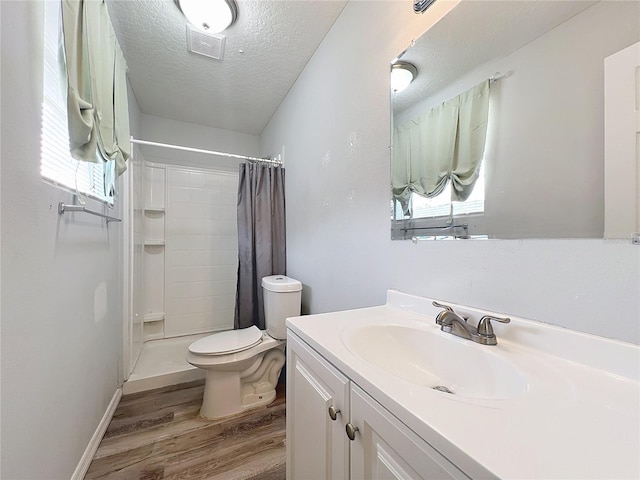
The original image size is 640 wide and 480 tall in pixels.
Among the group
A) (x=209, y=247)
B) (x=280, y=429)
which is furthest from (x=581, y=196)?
(x=209, y=247)

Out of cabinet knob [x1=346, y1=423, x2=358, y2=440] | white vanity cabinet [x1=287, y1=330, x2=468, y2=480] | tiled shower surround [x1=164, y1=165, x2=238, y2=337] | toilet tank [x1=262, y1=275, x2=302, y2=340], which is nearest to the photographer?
white vanity cabinet [x1=287, y1=330, x2=468, y2=480]

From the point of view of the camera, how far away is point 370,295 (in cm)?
119

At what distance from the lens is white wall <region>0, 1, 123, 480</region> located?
2.24 feet

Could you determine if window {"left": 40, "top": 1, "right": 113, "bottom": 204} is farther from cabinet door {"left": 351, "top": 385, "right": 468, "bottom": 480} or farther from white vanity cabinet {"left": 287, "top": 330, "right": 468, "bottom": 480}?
cabinet door {"left": 351, "top": 385, "right": 468, "bottom": 480}

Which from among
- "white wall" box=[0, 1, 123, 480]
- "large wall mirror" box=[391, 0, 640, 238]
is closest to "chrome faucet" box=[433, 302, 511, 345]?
"large wall mirror" box=[391, 0, 640, 238]

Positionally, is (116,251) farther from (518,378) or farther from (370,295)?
(518,378)

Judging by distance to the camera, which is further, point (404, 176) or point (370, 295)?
point (370, 295)

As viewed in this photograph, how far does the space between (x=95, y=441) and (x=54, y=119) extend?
152cm

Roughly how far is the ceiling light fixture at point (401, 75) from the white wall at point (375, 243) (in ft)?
0.17

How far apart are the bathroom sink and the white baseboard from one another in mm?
1387

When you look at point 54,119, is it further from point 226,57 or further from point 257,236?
point 257,236

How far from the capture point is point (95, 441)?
127 centimetres

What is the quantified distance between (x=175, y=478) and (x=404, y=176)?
1.69m

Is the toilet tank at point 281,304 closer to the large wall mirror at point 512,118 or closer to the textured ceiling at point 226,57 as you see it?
the large wall mirror at point 512,118
